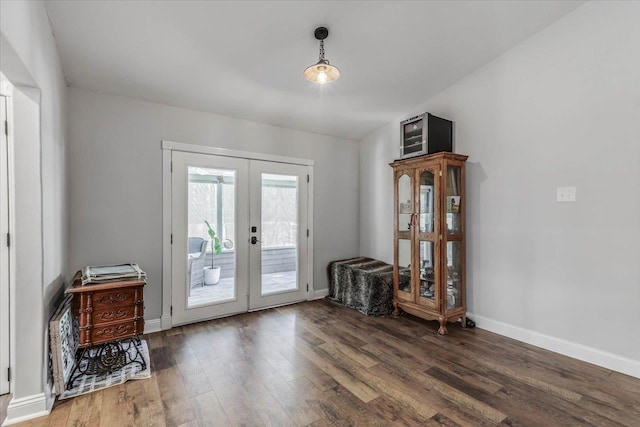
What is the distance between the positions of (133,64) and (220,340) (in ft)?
8.74

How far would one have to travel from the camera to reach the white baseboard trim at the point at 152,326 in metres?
3.19

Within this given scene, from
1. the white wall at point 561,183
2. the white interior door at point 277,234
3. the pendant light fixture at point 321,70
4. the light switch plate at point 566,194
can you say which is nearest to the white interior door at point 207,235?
the white interior door at point 277,234

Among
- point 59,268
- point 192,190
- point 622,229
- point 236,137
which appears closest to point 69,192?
point 59,268

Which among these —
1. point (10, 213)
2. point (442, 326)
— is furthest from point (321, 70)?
point (442, 326)

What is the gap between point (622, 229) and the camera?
242 centimetres

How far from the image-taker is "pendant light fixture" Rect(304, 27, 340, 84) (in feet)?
7.73

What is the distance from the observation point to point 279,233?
408cm

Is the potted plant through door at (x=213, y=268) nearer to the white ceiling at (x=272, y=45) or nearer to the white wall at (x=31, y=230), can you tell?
the white ceiling at (x=272, y=45)

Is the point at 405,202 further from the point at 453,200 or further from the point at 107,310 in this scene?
the point at 107,310

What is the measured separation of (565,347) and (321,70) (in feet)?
10.5

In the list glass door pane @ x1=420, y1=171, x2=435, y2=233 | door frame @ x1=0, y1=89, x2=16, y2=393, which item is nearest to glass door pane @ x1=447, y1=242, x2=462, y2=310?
glass door pane @ x1=420, y1=171, x2=435, y2=233

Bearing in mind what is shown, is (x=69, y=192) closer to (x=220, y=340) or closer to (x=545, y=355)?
(x=220, y=340)

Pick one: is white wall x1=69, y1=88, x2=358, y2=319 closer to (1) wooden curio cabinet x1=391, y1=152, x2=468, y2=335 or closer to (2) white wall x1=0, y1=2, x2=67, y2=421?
(2) white wall x1=0, y1=2, x2=67, y2=421

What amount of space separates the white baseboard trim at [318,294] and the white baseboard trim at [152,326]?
6.35ft
